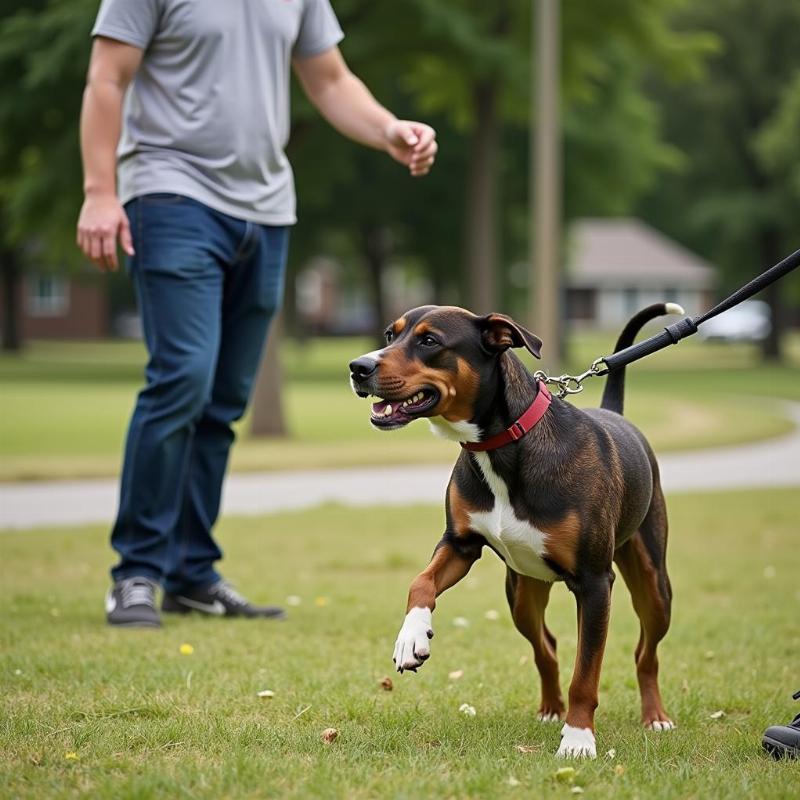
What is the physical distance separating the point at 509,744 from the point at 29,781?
1454 mm

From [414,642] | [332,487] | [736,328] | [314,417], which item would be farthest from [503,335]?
[736,328]

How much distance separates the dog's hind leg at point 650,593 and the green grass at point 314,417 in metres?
9.74

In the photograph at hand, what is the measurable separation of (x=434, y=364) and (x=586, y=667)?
3.31ft

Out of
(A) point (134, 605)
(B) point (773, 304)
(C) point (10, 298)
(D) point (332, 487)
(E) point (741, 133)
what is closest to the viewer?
(A) point (134, 605)

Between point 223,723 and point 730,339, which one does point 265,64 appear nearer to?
point 223,723

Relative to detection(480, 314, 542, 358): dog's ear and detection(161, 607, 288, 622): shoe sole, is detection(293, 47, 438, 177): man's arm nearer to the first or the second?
detection(480, 314, 542, 358): dog's ear

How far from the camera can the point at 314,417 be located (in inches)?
890

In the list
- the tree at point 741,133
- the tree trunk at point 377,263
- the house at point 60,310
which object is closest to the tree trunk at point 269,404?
the tree trunk at point 377,263

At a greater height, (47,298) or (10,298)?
(10,298)

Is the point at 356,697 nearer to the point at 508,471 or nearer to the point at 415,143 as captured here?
the point at 508,471

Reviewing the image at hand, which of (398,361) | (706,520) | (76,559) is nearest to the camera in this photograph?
(398,361)

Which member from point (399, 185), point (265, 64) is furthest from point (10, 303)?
point (265, 64)

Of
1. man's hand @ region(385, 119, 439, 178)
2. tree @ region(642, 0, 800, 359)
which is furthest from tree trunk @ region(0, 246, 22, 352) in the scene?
man's hand @ region(385, 119, 439, 178)

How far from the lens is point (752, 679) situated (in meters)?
5.45
